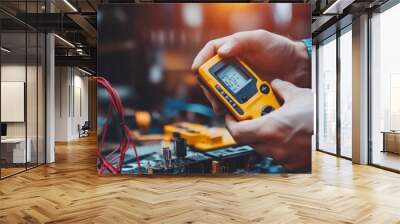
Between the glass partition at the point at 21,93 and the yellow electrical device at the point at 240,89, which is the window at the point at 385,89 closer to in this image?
the yellow electrical device at the point at 240,89

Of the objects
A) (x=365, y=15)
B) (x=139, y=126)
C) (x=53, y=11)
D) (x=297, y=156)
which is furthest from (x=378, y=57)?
(x=53, y=11)

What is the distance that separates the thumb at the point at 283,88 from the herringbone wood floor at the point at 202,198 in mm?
1290

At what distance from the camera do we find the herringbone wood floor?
145 inches

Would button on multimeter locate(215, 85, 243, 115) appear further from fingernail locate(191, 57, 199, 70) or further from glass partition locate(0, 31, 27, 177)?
glass partition locate(0, 31, 27, 177)

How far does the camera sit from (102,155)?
5.96 m

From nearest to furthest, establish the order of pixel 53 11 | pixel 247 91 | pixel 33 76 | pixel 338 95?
pixel 247 91 → pixel 33 76 → pixel 53 11 → pixel 338 95

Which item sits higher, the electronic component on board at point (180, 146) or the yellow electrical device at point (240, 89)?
the yellow electrical device at point (240, 89)

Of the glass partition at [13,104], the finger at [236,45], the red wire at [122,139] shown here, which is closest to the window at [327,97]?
the finger at [236,45]

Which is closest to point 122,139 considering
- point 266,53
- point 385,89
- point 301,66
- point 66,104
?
point 266,53

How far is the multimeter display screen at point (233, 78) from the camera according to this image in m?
5.70

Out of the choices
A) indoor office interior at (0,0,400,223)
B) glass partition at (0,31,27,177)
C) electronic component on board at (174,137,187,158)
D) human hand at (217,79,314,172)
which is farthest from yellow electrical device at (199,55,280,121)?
glass partition at (0,31,27,177)

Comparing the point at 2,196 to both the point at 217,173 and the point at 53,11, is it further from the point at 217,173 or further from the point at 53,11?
the point at 53,11

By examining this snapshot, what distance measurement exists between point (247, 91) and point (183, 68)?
107 centimetres

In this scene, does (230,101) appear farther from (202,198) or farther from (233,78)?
(202,198)
